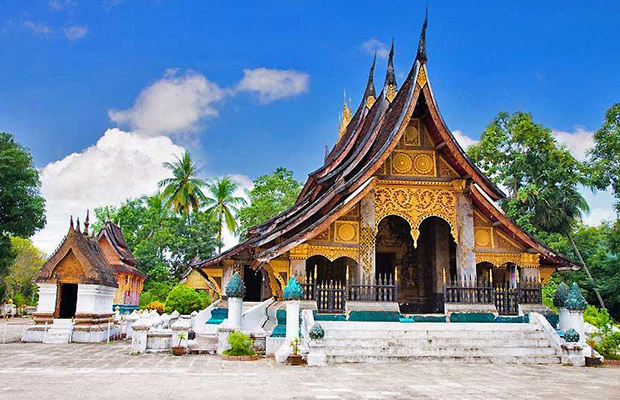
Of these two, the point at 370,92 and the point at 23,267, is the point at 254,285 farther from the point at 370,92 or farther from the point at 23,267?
the point at 23,267

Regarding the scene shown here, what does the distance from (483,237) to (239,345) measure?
273 inches

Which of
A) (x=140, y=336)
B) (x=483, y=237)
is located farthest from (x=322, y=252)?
(x=140, y=336)

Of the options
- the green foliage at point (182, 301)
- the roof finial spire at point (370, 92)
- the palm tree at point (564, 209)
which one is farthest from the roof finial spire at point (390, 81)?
the palm tree at point (564, 209)

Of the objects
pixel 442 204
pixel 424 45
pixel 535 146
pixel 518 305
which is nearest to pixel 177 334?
pixel 442 204

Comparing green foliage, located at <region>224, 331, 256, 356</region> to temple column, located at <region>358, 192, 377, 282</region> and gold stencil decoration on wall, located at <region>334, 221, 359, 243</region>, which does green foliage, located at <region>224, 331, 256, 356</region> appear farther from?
gold stencil decoration on wall, located at <region>334, 221, 359, 243</region>

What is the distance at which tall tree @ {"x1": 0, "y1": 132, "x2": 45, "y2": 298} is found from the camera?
22.4 m

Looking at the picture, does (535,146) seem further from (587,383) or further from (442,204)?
(587,383)

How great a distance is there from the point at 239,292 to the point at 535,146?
21212mm

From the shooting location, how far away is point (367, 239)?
42.4ft

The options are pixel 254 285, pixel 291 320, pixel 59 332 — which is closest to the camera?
pixel 291 320

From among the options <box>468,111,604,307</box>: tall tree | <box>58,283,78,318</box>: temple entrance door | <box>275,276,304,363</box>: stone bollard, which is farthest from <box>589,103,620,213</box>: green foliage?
<box>58,283,78,318</box>: temple entrance door

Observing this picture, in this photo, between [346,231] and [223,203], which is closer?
[346,231]

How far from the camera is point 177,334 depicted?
1133 cm

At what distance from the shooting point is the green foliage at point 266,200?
33.6m
